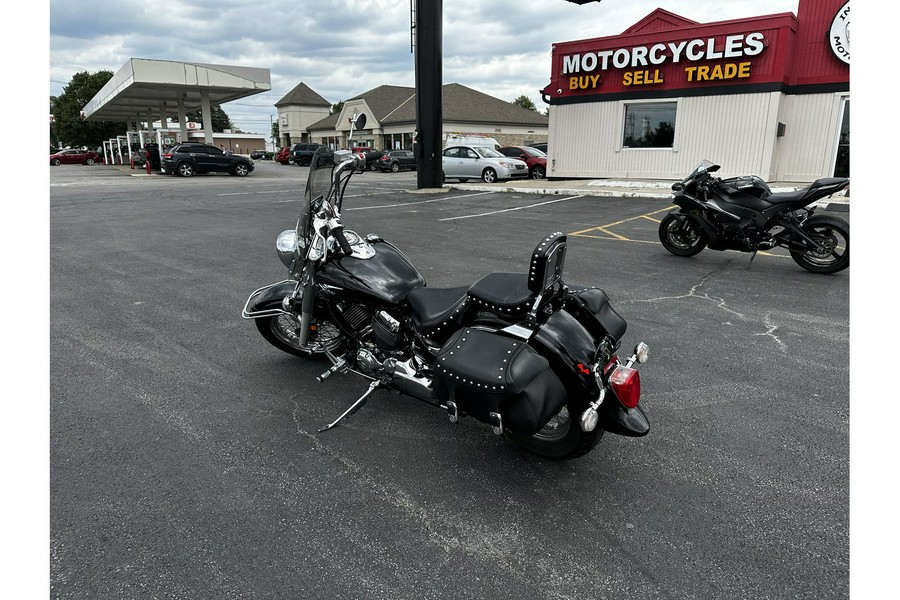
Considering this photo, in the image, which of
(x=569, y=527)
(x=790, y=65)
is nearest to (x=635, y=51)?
(x=790, y=65)

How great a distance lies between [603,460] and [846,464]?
124 centimetres

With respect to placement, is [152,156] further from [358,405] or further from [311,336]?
[358,405]

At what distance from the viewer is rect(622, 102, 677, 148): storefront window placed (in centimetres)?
1859

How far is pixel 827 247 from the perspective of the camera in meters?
6.80

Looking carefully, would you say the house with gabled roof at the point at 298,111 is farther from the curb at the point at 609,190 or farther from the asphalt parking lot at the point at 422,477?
the asphalt parking lot at the point at 422,477

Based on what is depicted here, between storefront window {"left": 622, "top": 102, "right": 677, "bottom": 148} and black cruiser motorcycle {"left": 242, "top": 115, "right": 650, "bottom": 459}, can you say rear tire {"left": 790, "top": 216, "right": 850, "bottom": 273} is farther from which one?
storefront window {"left": 622, "top": 102, "right": 677, "bottom": 148}

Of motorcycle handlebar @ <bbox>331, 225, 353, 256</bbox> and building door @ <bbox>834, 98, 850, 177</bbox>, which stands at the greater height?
building door @ <bbox>834, 98, 850, 177</bbox>

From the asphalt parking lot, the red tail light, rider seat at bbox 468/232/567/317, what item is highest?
rider seat at bbox 468/232/567/317

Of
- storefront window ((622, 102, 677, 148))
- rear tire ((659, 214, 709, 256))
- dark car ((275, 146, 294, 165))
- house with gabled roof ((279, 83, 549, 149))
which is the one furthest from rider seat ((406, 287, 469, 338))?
dark car ((275, 146, 294, 165))

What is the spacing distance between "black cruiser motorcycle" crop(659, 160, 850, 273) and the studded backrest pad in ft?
18.5

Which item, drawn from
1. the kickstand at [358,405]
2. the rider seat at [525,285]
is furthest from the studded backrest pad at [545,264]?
the kickstand at [358,405]

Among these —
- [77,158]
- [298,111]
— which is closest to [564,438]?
[77,158]

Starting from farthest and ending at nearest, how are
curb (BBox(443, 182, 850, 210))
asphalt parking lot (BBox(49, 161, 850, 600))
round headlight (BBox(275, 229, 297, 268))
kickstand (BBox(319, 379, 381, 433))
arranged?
1. curb (BBox(443, 182, 850, 210))
2. round headlight (BBox(275, 229, 297, 268))
3. kickstand (BBox(319, 379, 381, 433))
4. asphalt parking lot (BBox(49, 161, 850, 600))

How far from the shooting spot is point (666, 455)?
3.07 metres
